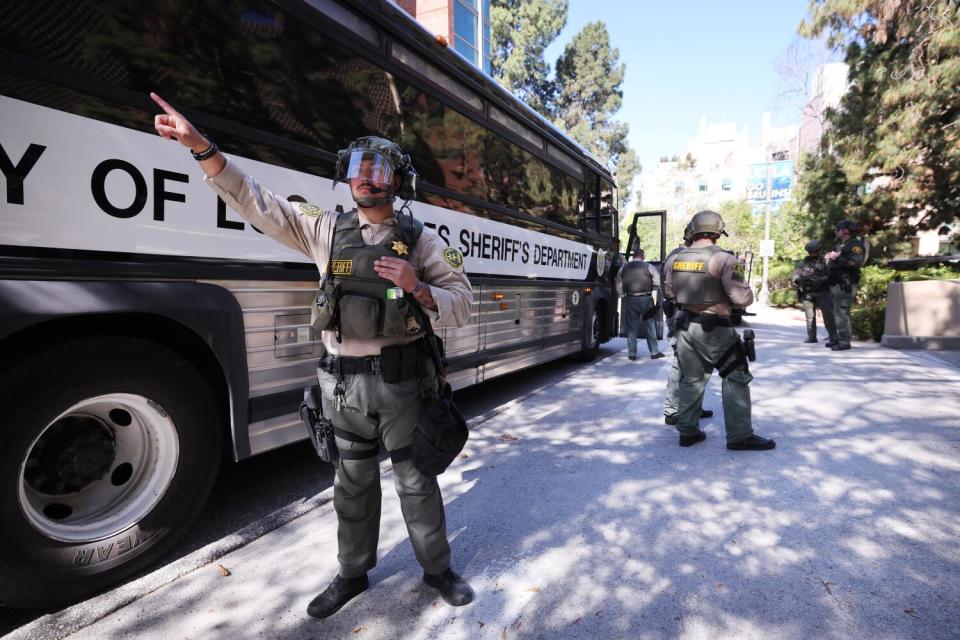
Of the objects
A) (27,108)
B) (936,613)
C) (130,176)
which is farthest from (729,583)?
(27,108)

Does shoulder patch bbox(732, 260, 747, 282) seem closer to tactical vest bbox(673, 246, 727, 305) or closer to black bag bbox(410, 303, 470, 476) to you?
tactical vest bbox(673, 246, 727, 305)

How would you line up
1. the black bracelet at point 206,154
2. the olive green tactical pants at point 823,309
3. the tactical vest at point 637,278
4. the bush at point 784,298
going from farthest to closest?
the bush at point 784,298 → the olive green tactical pants at point 823,309 → the tactical vest at point 637,278 → the black bracelet at point 206,154

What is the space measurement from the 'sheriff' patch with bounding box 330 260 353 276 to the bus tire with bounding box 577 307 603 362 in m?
6.22

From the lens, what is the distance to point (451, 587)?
2201 mm

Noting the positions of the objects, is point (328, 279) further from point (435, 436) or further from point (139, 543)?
point (139, 543)

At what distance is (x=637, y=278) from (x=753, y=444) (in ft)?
13.5

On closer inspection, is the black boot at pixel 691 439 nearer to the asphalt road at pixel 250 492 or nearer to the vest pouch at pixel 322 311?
the asphalt road at pixel 250 492

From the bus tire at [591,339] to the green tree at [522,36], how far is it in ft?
68.8

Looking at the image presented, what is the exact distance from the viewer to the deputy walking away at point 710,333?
3.89m

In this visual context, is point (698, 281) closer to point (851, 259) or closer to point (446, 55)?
point (446, 55)

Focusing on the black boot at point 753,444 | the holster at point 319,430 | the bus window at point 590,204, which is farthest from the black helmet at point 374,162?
the bus window at point 590,204

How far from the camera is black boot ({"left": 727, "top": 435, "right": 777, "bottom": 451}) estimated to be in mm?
3980

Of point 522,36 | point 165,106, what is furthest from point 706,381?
point 522,36

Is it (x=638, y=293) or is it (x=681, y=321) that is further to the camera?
(x=638, y=293)
